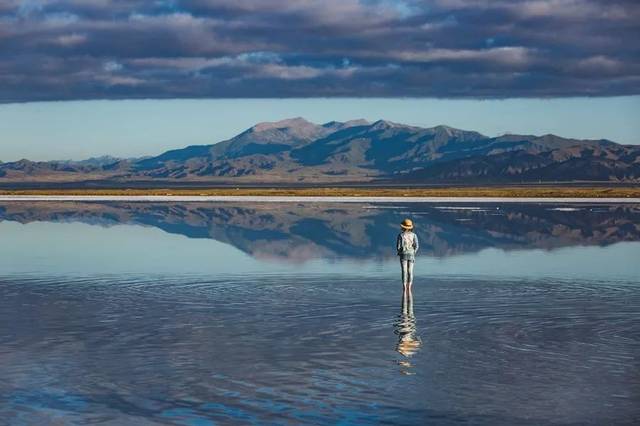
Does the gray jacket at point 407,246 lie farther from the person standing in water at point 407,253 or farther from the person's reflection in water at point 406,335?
the person's reflection in water at point 406,335

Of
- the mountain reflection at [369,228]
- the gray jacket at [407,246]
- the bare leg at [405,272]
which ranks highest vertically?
the gray jacket at [407,246]

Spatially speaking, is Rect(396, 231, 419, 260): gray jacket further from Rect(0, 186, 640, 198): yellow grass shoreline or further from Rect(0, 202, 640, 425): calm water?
Rect(0, 186, 640, 198): yellow grass shoreline

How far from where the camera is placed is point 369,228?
5659 centimetres

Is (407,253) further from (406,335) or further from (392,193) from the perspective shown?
(392,193)

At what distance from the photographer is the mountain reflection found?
4269cm

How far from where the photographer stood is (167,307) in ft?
78.1

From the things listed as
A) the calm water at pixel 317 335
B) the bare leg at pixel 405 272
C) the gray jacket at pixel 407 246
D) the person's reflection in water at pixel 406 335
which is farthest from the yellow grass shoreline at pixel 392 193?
the person's reflection in water at pixel 406 335

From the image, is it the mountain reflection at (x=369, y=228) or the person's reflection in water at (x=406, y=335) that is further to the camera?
the mountain reflection at (x=369, y=228)

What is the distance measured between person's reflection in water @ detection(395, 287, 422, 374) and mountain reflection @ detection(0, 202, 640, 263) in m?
13.1

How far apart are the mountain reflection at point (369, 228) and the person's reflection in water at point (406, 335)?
517 inches

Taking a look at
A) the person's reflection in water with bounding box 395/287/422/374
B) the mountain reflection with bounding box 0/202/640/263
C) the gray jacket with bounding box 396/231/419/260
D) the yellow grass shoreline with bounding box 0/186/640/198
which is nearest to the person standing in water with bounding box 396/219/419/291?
the gray jacket with bounding box 396/231/419/260

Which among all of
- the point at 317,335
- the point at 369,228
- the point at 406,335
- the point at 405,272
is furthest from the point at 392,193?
the point at 317,335

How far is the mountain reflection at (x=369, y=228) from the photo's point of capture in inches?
1681

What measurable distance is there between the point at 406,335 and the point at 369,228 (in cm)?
3691
